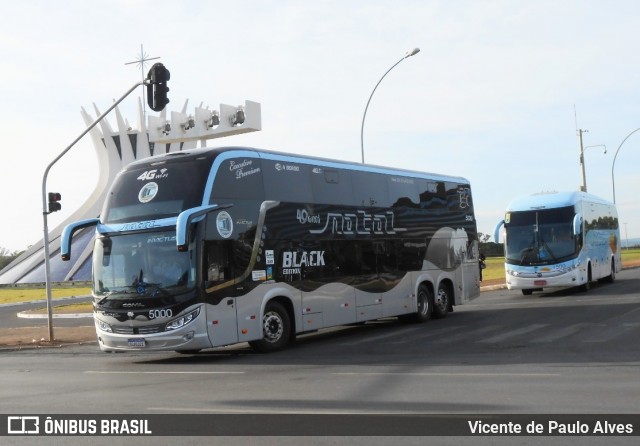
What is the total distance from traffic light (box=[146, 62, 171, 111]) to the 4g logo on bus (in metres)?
3.08

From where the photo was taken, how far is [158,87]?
17953 mm

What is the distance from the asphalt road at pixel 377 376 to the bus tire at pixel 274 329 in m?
0.27

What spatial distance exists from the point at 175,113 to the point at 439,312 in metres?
44.9

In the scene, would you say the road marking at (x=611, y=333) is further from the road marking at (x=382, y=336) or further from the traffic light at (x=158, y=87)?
the traffic light at (x=158, y=87)

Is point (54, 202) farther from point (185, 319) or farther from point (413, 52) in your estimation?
point (413, 52)

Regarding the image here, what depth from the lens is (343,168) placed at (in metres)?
18.4

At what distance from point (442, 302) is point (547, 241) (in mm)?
7525

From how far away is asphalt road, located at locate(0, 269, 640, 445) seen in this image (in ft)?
28.3

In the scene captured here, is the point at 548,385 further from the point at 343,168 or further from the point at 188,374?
the point at 343,168

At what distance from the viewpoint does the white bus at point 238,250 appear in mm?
14219

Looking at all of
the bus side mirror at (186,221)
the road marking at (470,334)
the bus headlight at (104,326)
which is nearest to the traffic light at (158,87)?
the bus side mirror at (186,221)

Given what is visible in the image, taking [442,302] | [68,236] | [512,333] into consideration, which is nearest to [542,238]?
[442,302]

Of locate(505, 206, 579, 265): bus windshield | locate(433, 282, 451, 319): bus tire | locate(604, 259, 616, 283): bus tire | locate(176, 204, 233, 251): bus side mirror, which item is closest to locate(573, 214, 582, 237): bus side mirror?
locate(505, 206, 579, 265): bus windshield

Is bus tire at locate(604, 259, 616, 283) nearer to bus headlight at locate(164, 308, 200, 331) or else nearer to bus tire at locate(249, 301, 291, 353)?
bus tire at locate(249, 301, 291, 353)
